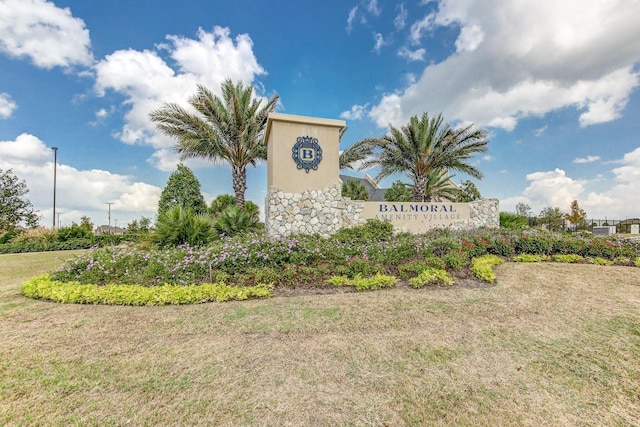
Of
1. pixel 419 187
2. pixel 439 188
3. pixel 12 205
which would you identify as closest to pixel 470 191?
pixel 439 188

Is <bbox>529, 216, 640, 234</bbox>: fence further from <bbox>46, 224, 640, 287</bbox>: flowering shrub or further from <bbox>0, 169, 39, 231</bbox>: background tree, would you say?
<bbox>0, 169, 39, 231</bbox>: background tree

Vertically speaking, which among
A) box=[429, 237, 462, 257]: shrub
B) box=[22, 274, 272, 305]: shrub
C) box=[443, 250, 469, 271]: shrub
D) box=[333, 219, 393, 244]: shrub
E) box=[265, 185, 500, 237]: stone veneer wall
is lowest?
box=[22, 274, 272, 305]: shrub

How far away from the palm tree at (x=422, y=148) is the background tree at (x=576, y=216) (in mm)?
23570

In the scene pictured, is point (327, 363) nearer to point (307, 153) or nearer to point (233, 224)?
point (307, 153)

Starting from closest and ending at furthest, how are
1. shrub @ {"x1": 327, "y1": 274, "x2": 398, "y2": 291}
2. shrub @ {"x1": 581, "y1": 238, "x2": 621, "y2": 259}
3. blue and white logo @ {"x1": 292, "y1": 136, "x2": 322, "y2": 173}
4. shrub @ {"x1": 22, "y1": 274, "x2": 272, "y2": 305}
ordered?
shrub @ {"x1": 22, "y1": 274, "x2": 272, "y2": 305} → shrub @ {"x1": 327, "y1": 274, "x2": 398, "y2": 291} → shrub @ {"x1": 581, "y1": 238, "x2": 621, "y2": 259} → blue and white logo @ {"x1": 292, "y1": 136, "x2": 322, "y2": 173}

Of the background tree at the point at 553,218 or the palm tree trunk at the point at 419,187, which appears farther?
the background tree at the point at 553,218

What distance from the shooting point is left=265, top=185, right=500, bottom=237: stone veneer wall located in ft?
33.1

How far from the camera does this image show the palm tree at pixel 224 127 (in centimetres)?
1362

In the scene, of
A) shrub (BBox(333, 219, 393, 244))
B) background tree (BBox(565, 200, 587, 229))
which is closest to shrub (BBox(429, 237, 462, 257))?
shrub (BBox(333, 219, 393, 244))

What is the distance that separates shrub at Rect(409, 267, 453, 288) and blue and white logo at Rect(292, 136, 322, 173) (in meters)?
6.00

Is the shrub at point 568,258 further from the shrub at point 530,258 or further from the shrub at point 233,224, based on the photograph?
the shrub at point 233,224

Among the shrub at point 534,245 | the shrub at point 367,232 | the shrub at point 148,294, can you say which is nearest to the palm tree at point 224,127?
the shrub at point 367,232

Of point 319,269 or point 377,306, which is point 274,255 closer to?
point 319,269

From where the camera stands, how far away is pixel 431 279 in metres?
5.60
